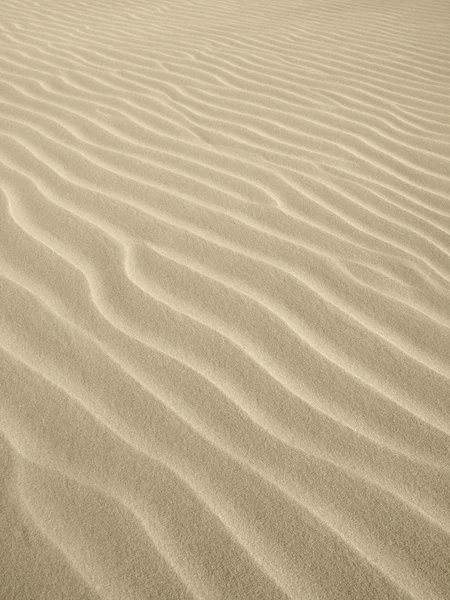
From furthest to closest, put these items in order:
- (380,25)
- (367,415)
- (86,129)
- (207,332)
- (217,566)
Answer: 1. (380,25)
2. (86,129)
3. (207,332)
4. (367,415)
5. (217,566)

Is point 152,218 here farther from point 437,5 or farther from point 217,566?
point 437,5


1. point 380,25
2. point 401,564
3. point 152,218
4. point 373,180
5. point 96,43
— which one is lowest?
point 401,564

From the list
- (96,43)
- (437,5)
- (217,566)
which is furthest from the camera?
(437,5)

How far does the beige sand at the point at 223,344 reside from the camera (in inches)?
54.6

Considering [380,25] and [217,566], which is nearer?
[217,566]

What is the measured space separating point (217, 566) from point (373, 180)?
2.07 m

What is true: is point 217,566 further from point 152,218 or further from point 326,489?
point 152,218

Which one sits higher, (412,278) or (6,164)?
(412,278)

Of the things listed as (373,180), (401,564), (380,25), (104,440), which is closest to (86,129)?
(373,180)

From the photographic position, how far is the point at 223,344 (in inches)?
76.2

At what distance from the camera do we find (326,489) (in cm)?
152

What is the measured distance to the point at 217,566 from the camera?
4.43ft

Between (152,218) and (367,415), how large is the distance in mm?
1265

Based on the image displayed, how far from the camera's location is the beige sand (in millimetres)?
1386
